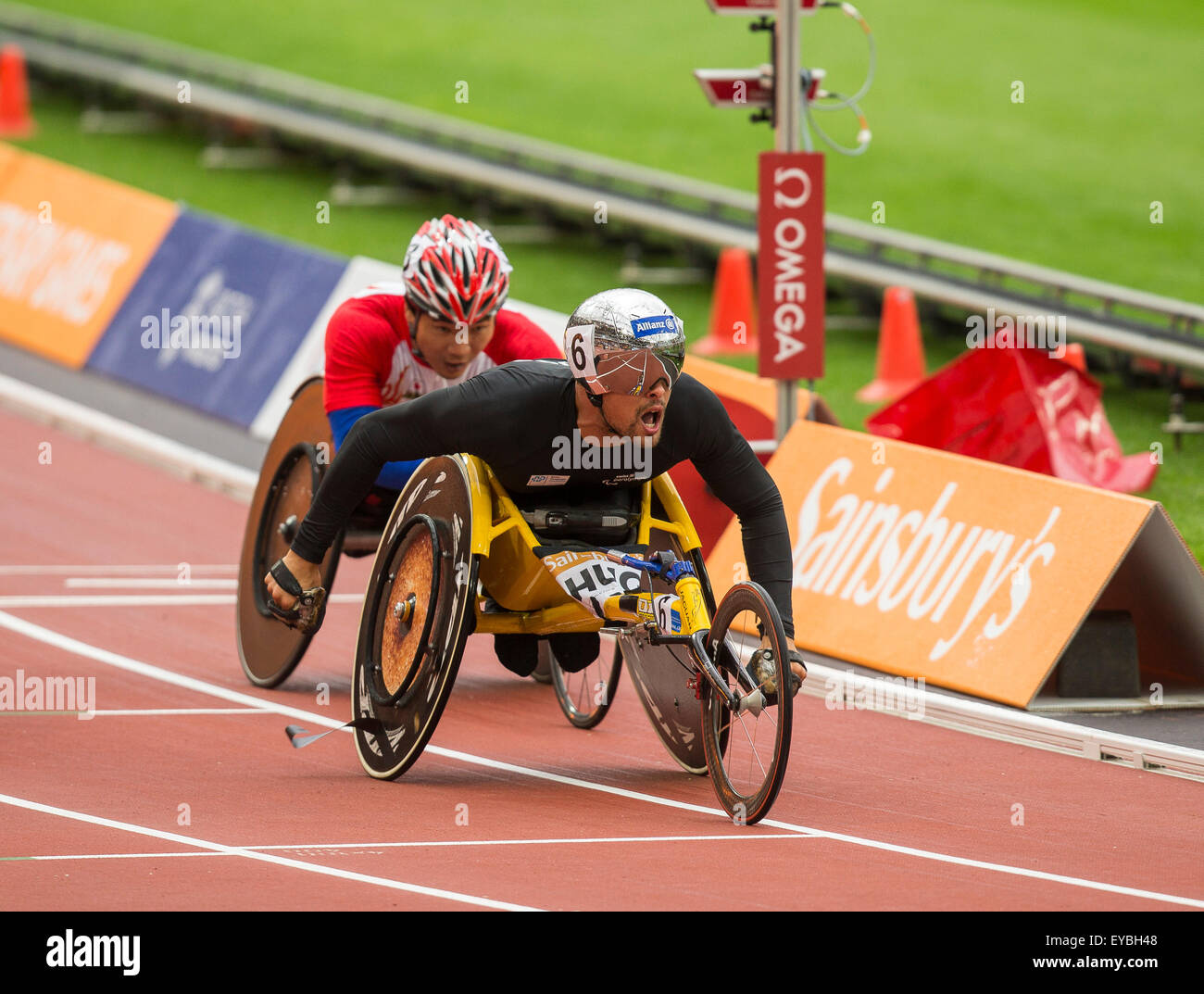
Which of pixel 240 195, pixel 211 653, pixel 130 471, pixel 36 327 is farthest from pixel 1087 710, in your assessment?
pixel 240 195

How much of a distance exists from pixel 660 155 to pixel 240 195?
5635 millimetres

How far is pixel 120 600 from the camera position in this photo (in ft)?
40.7

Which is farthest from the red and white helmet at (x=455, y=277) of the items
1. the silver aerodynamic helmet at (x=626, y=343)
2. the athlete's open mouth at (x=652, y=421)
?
the athlete's open mouth at (x=652, y=421)

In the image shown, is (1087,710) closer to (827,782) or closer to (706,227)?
(827,782)

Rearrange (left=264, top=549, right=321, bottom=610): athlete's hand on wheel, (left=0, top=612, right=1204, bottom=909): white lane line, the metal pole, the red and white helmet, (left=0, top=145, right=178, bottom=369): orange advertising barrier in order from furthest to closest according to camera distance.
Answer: (left=0, top=145, right=178, bottom=369): orange advertising barrier, the metal pole, the red and white helmet, (left=264, top=549, right=321, bottom=610): athlete's hand on wheel, (left=0, top=612, right=1204, bottom=909): white lane line

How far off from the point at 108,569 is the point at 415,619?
5339 mm

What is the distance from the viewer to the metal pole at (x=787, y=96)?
11727 mm

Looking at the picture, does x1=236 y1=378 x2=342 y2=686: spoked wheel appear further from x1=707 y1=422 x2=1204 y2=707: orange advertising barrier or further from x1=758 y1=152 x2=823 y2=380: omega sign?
x1=758 y1=152 x2=823 y2=380: omega sign

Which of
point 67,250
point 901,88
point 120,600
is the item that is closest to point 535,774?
point 120,600

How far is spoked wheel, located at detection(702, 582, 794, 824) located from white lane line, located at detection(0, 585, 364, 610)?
447 cm

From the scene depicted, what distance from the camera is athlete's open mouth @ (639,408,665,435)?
776cm

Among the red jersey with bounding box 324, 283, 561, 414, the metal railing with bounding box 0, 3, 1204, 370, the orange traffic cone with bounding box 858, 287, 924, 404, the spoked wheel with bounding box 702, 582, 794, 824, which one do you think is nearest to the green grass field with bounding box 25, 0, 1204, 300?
the metal railing with bounding box 0, 3, 1204, 370

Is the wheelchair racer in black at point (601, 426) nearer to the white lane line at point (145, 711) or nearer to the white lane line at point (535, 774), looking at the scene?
the white lane line at point (535, 774)

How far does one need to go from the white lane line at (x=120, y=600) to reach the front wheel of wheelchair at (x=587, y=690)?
98.6 inches
